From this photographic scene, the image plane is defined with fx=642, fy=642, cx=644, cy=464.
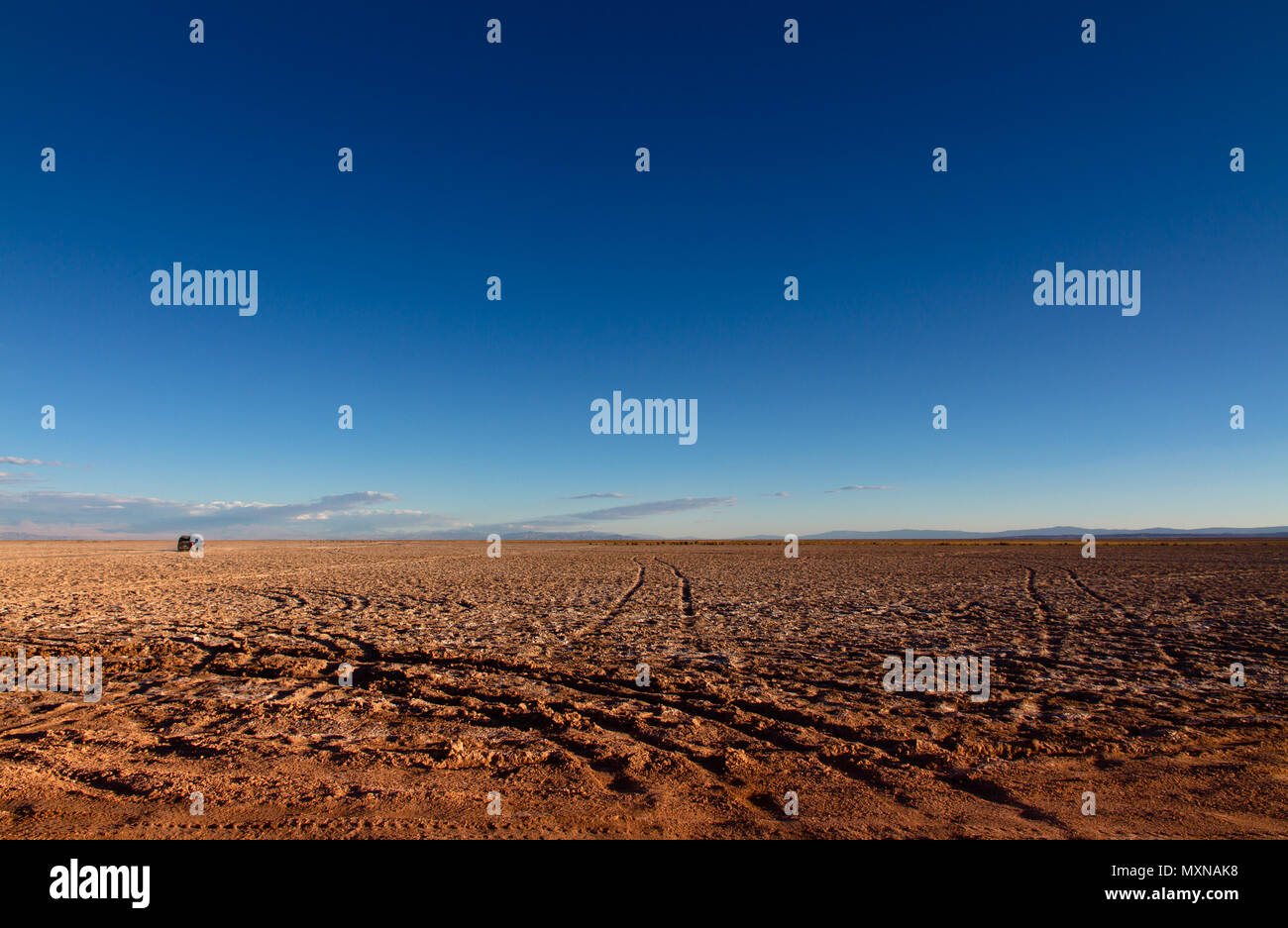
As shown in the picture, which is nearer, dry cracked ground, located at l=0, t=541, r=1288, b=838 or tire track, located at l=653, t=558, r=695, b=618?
dry cracked ground, located at l=0, t=541, r=1288, b=838

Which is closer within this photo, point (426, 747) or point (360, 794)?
point (360, 794)

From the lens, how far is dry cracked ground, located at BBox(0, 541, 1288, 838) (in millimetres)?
4273

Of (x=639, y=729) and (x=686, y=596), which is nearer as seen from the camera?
(x=639, y=729)

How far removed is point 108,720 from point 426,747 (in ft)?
11.2

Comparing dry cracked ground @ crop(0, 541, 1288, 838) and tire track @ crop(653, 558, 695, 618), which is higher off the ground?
dry cracked ground @ crop(0, 541, 1288, 838)

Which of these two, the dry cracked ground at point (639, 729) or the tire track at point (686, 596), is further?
the tire track at point (686, 596)

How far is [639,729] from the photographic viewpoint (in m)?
6.12

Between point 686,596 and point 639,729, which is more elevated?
point 639,729

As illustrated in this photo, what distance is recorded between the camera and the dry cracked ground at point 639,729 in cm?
427

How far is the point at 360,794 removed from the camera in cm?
458
